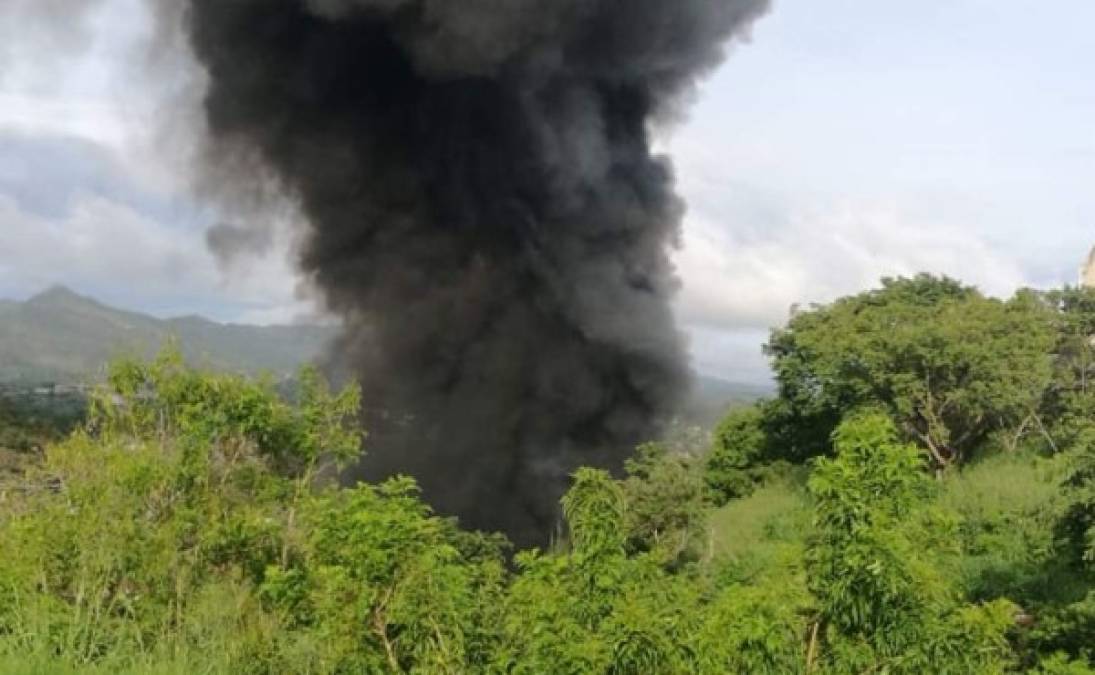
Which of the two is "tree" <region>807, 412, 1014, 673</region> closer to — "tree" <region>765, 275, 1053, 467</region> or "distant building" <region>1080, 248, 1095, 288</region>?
"tree" <region>765, 275, 1053, 467</region>

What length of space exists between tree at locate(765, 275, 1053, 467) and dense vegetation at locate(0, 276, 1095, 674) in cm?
64

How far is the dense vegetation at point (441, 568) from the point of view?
4469mm

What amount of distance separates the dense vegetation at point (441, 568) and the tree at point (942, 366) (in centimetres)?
64

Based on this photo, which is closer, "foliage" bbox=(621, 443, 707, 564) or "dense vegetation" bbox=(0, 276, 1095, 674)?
"dense vegetation" bbox=(0, 276, 1095, 674)

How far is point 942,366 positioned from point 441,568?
1451 cm

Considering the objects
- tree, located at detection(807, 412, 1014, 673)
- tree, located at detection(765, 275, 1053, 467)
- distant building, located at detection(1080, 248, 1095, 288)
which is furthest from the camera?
distant building, located at detection(1080, 248, 1095, 288)

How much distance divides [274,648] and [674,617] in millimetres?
1921

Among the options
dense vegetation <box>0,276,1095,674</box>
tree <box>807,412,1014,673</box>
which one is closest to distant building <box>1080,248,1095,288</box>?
dense vegetation <box>0,276,1095,674</box>

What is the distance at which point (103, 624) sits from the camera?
3898 mm

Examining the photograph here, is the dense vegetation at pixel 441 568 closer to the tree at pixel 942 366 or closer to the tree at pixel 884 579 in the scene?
the tree at pixel 884 579

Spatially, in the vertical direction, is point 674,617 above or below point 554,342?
below

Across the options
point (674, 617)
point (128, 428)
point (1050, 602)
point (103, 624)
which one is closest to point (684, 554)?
point (1050, 602)

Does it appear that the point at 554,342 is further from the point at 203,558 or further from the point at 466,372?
the point at 203,558

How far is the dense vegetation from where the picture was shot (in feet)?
14.7
